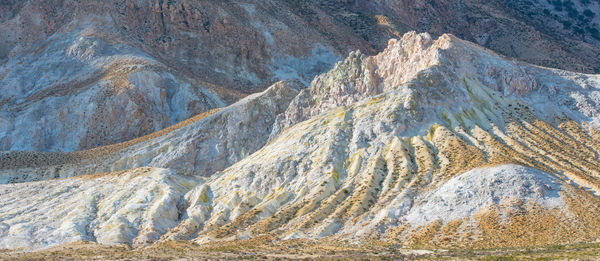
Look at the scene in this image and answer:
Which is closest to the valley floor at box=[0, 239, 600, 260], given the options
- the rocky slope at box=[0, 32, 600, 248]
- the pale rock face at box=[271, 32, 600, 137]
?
the rocky slope at box=[0, 32, 600, 248]

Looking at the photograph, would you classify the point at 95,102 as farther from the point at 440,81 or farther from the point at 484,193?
the point at 484,193

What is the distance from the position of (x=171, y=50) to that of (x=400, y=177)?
278 ft

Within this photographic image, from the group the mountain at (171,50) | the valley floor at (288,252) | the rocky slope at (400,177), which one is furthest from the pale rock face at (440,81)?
the mountain at (171,50)

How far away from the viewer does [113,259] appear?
164 feet

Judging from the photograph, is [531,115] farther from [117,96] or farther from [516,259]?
[117,96]

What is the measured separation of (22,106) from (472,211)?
86.3 m

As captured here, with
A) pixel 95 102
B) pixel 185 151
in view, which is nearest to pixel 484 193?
pixel 185 151

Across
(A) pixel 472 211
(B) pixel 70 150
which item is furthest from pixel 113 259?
(B) pixel 70 150

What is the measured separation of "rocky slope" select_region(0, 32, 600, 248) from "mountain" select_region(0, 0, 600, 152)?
103 ft

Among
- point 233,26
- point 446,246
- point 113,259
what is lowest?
point 446,246

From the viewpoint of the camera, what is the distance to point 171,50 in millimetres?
136750

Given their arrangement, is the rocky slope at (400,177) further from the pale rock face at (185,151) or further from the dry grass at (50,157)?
the dry grass at (50,157)

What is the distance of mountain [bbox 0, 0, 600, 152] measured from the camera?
112312 mm

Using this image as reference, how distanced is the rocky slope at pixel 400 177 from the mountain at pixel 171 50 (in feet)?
103
